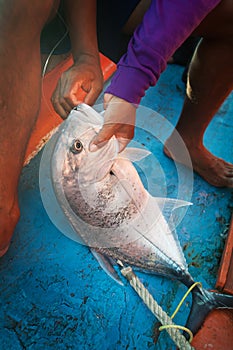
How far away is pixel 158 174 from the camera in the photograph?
1.86 m

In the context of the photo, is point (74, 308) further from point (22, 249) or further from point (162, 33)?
point (162, 33)

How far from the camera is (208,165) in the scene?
189cm

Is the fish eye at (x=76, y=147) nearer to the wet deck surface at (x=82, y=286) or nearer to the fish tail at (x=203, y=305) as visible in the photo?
the wet deck surface at (x=82, y=286)

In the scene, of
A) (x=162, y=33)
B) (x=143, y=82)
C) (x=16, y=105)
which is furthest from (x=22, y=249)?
(x=162, y=33)

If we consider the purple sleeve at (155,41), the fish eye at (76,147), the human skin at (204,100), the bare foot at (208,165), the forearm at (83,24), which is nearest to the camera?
the purple sleeve at (155,41)

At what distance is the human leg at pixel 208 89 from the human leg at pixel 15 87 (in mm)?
758

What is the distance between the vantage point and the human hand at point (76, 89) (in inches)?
55.3

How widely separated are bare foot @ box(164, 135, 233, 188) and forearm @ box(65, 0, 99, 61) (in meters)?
0.69

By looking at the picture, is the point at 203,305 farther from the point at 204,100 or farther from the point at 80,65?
the point at 80,65

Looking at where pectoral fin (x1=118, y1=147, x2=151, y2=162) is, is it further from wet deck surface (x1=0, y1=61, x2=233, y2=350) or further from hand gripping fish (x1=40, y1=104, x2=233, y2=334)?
wet deck surface (x1=0, y1=61, x2=233, y2=350)

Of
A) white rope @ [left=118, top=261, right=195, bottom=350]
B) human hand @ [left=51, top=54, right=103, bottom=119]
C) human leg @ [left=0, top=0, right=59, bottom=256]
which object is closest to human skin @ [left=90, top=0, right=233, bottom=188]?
human hand @ [left=51, top=54, right=103, bottom=119]

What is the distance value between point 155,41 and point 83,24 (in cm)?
73

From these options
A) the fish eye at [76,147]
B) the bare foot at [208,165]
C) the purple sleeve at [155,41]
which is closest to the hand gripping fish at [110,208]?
the fish eye at [76,147]

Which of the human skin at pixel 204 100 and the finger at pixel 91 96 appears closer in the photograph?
the human skin at pixel 204 100
